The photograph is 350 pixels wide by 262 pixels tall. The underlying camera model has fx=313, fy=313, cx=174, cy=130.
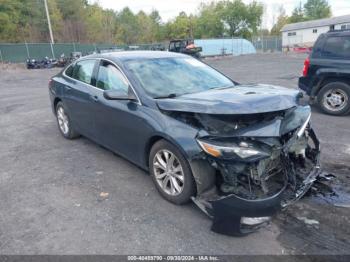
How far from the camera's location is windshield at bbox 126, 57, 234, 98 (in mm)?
3947

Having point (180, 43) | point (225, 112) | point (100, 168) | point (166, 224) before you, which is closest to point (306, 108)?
point (225, 112)

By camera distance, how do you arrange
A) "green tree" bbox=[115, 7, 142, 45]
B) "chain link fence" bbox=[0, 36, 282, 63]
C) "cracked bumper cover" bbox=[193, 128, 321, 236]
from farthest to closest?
1. "green tree" bbox=[115, 7, 142, 45]
2. "chain link fence" bbox=[0, 36, 282, 63]
3. "cracked bumper cover" bbox=[193, 128, 321, 236]

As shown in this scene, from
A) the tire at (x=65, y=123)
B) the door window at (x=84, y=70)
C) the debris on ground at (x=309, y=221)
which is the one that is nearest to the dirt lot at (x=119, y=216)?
the debris on ground at (x=309, y=221)

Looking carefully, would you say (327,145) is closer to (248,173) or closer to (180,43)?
(248,173)

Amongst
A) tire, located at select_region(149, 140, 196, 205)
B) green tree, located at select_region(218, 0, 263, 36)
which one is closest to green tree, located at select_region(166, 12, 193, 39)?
green tree, located at select_region(218, 0, 263, 36)

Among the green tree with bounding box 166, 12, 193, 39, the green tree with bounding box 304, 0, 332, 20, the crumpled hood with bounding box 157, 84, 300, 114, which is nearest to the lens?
the crumpled hood with bounding box 157, 84, 300, 114

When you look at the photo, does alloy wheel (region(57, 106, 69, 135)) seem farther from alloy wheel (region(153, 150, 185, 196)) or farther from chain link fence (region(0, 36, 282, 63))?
chain link fence (region(0, 36, 282, 63))

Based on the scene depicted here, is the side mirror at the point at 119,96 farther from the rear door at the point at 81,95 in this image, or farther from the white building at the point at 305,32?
the white building at the point at 305,32

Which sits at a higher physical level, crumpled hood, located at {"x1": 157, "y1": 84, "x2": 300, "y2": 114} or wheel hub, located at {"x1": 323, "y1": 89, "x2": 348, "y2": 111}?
crumpled hood, located at {"x1": 157, "y1": 84, "x2": 300, "y2": 114}

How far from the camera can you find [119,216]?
340 cm

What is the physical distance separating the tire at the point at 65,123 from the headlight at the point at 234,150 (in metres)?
3.57

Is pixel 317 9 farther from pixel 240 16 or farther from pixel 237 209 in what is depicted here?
pixel 237 209

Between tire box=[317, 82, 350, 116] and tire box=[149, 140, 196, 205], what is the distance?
536cm

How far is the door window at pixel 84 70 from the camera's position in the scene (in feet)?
16.3
